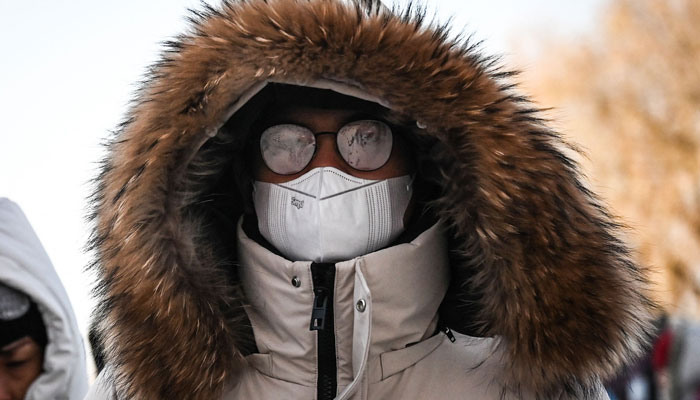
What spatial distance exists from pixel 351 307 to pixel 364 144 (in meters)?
0.44

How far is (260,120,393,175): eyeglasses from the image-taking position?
7.66 feet

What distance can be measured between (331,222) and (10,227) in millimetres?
1061

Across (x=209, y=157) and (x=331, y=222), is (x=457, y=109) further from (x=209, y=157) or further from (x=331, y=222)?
(x=209, y=157)

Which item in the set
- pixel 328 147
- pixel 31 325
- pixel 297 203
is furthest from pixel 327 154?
pixel 31 325

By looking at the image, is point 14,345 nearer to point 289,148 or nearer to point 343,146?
point 289,148

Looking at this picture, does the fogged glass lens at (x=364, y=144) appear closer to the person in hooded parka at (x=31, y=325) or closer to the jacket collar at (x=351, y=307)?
the jacket collar at (x=351, y=307)

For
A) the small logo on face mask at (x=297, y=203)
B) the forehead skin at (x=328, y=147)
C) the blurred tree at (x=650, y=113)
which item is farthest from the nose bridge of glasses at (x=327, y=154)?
the blurred tree at (x=650, y=113)

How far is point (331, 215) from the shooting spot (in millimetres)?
2250

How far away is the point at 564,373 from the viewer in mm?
2109

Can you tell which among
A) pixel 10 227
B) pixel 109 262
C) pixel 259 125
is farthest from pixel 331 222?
pixel 10 227

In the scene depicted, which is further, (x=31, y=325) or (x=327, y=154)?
(x=31, y=325)

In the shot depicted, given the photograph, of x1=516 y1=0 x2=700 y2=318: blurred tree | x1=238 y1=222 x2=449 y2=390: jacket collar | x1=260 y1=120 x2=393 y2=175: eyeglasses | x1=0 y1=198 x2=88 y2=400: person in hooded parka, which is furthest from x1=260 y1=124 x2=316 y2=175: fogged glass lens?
x1=516 y1=0 x2=700 y2=318: blurred tree

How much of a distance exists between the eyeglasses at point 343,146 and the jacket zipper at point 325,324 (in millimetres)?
301

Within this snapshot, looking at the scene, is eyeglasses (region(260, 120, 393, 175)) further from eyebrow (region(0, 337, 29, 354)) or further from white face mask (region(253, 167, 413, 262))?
eyebrow (region(0, 337, 29, 354))
